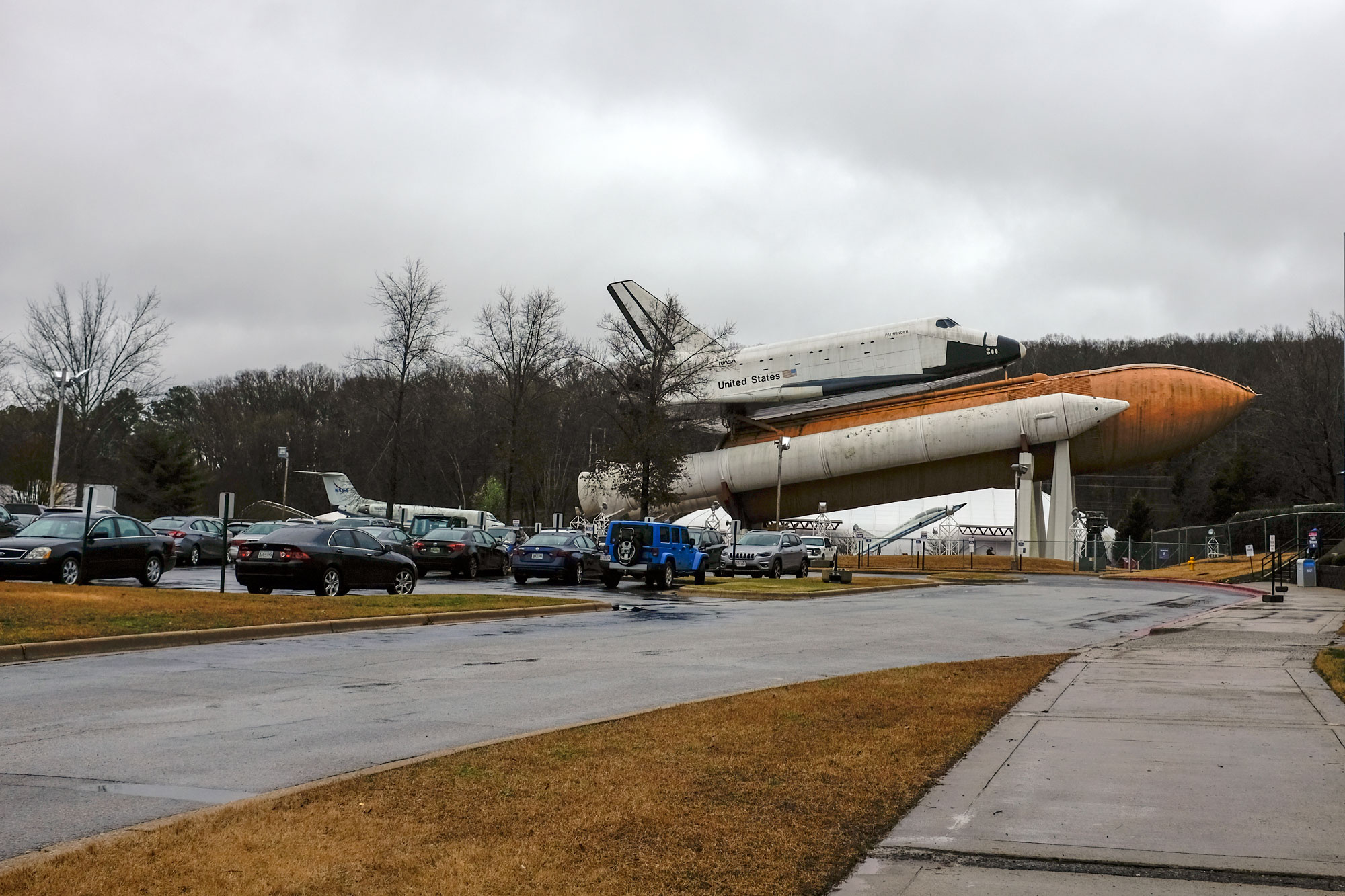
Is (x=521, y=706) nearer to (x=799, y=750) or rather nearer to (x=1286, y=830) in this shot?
(x=799, y=750)

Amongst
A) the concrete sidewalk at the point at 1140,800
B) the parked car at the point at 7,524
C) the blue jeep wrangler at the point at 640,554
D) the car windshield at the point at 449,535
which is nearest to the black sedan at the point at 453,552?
the car windshield at the point at 449,535

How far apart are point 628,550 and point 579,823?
77.9 feet

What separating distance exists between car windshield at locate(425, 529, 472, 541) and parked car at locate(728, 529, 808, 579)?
999 cm

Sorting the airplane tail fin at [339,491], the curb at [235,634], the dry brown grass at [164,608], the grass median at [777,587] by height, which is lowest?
the curb at [235,634]

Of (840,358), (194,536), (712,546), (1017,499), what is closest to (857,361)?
(840,358)

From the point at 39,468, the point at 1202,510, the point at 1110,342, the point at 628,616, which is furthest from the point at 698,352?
the point at 1110,342

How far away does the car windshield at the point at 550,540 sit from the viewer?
97.3ft

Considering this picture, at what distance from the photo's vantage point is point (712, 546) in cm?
3569

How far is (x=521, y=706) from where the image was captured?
9711mm

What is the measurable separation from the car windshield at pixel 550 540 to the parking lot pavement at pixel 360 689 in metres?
8.64

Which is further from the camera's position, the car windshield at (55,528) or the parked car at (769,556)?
the parked car at (769,556)

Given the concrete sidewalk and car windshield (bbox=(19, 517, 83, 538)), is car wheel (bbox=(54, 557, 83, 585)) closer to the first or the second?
car windshield (bbox=(19, 517, 83, 538))

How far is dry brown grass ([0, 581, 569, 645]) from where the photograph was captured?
13.9 m

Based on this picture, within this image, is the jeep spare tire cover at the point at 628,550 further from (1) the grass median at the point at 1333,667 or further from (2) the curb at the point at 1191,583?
(1) the grass median at the point at 1333,667
